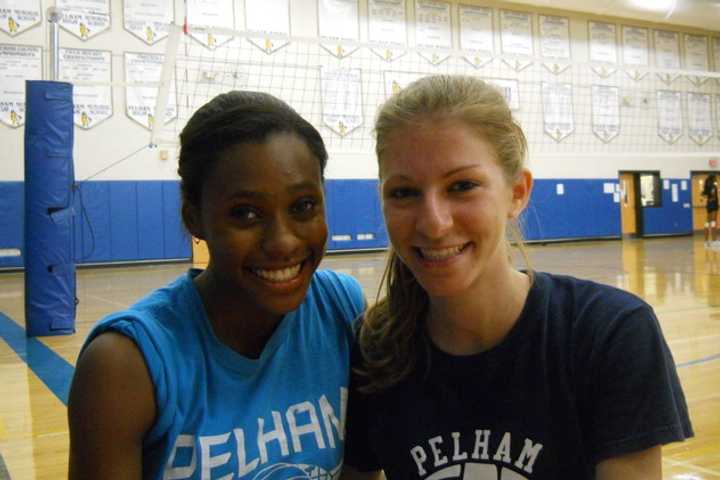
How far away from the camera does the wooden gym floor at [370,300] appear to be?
2.32m

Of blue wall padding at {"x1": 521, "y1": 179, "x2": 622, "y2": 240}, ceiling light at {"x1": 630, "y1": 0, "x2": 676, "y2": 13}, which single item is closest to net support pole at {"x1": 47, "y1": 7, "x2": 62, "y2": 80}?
blue wall padding at {"x1": 521, "y1": 179, "x2": 622, "y2": 240}

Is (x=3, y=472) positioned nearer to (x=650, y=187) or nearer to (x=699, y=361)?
(x=699, y=361)

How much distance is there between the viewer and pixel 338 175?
1352 cm

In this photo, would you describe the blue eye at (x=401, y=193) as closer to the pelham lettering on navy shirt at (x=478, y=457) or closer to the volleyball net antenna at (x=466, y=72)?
the pelham lettering on navy shirt at (x=478, y=457)

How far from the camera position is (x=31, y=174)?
17.1 ft

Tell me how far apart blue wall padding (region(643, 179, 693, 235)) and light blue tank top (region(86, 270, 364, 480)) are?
17603 millimetres

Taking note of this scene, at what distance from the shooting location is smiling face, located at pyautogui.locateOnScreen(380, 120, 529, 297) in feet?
4.17

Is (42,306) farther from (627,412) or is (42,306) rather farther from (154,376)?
(627,412)

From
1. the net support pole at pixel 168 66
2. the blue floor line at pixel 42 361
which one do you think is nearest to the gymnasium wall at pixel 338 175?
the net support pole at pixel 168 66

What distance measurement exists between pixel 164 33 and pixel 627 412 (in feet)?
39.8

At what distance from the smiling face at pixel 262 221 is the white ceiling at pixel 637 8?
14.7 m

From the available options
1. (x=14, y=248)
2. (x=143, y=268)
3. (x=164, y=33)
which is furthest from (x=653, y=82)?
(x=14, y=248)

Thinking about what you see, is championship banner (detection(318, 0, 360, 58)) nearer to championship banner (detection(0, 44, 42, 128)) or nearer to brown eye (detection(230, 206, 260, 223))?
championship banner (detection(0, 44, 42, 128))

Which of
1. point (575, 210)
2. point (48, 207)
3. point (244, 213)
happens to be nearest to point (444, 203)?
point (244, 213)
